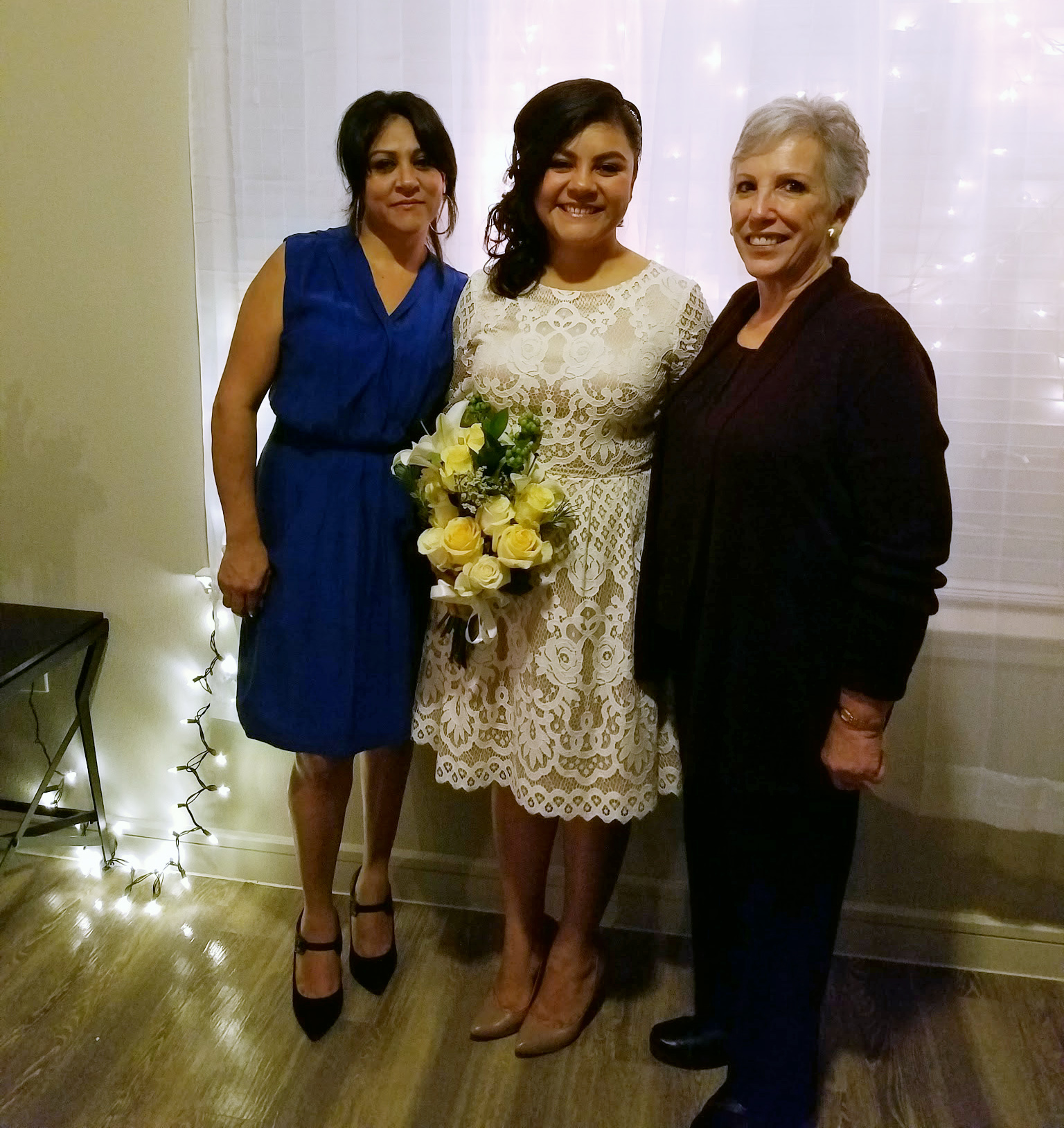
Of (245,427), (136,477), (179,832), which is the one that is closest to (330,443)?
(245,427)

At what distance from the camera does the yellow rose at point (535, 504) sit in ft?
4.67

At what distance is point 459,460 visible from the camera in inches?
56.2

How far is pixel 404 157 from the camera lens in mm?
1522

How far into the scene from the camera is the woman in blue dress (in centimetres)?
154

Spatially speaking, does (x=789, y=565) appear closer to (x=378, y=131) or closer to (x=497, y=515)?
(x=497, y=515)

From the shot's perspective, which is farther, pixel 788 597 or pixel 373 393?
pixel 373 393

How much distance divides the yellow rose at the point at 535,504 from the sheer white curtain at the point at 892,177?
552 mm

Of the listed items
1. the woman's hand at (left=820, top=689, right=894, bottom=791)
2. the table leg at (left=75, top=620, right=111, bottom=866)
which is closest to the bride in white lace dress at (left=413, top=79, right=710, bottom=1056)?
the woman's hand at (left=820, top=689, right=894, bottom=791)

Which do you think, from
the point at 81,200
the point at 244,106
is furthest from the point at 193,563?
the point at 244,106

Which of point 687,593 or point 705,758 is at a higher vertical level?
point 687,593

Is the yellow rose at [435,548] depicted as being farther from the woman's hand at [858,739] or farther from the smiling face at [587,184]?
the woman's hand at [858,739]

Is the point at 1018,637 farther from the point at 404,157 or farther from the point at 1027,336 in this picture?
Answer: the point at 404,157

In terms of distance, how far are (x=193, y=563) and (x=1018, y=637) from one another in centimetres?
170

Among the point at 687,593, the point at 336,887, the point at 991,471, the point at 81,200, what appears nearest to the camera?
the point at 687,593
